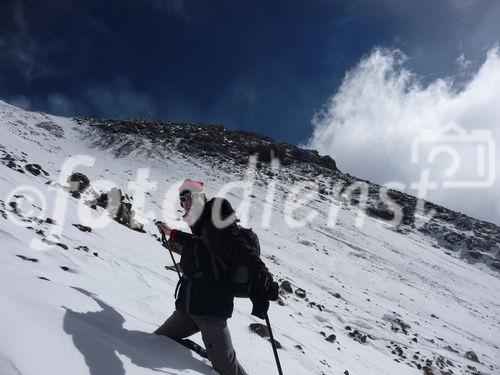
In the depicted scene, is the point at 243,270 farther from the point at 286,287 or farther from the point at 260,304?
the point at 286,287

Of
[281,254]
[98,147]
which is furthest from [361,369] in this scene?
[98,147]

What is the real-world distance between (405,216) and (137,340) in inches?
1516

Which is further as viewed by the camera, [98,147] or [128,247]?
[98,147]

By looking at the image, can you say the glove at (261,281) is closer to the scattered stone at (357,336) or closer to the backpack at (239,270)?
the backpack at (239,270)

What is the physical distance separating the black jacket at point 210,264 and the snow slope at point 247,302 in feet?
2.17

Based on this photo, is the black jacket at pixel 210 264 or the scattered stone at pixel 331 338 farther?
the scattered stone at pixel 331 338

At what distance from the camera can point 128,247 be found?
9688 millimetres

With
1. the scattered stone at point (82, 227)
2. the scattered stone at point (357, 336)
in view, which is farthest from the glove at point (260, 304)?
the scattered stone at point (357, 336)

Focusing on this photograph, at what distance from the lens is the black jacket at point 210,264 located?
12.1 ft

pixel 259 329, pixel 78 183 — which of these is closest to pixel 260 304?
pixel 259 329

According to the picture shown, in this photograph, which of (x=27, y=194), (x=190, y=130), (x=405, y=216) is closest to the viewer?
(x=27, y=194)

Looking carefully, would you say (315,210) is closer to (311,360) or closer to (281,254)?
(281,254)

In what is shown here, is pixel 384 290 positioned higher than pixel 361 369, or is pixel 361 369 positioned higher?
pixel 384 290

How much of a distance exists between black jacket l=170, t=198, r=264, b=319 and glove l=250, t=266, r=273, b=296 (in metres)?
0.16
